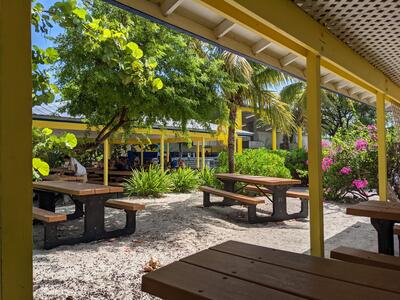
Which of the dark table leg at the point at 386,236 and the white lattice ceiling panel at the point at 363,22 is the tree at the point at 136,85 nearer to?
the white lattice ceiling panel at the point at 363,22

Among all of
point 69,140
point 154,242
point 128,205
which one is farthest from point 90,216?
point 69,140

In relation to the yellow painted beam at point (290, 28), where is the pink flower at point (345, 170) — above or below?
below

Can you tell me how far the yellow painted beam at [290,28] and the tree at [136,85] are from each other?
3.02 m

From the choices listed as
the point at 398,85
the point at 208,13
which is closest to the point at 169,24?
the point at 208,13

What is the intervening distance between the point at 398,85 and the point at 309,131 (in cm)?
371

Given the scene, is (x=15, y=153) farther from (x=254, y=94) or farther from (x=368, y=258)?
(x=254, y=94)

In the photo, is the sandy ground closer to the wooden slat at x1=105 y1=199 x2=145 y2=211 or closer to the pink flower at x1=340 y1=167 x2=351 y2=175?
the wooden slat at x1=105 y1=199 x2=145 y2=211

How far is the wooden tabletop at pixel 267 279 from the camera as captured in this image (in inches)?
55.1

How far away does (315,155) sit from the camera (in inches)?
117

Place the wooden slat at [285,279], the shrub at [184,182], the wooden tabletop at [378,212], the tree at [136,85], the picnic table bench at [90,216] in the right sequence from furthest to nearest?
the shrub at [184,182] → the tree at [136,85] → the picnic table bench at [90,216] → the wooden tabletop at [378,212] → the wooden slat at [285,279]

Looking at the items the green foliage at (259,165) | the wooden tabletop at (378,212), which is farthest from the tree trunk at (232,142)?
the wooden tabletop at (378,212)

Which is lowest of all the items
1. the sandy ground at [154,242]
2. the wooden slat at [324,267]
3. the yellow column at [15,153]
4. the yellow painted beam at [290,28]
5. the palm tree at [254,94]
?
the sandy ground at [154,242]

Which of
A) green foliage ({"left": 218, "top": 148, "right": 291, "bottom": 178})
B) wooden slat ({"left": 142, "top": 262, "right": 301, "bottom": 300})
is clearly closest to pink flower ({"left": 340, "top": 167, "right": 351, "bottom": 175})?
green foliage ({"left": 218, "top": 148, "right": 291, "bottom": 178})

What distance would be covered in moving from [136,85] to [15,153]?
4481 millimetres
